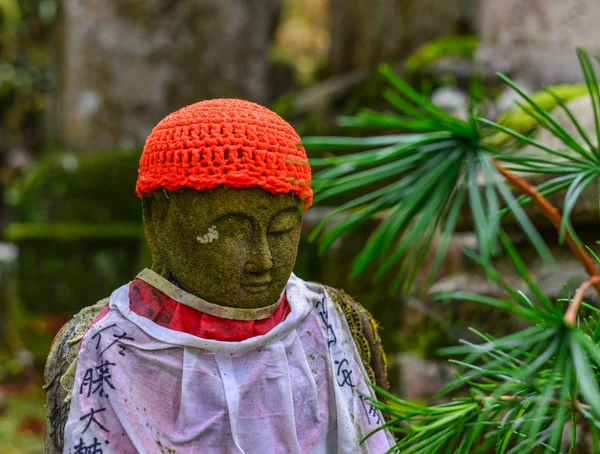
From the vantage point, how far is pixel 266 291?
1.43 m

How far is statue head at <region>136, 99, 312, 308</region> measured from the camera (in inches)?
53.5

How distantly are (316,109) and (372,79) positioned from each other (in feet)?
1.17

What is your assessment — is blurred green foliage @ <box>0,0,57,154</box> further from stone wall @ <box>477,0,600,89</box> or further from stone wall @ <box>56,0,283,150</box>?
stone wall @ <box>477,0,600,89</box>

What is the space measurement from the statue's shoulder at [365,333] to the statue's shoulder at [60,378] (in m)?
0.55

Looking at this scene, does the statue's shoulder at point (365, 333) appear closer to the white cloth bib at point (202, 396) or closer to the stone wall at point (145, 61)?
the white cloth bib at point (202, 396)

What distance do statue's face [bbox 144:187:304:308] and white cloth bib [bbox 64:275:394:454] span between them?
10cm

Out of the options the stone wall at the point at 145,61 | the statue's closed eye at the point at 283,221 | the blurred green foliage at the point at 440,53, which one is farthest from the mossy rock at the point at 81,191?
the statue's closed eye at the point at 283,221

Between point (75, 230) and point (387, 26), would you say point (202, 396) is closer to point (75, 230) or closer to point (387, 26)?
point (75, 230)

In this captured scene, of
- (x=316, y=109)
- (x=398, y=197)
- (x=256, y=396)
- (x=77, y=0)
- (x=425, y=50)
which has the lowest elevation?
(x=256, y=396)

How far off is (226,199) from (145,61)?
376 cm

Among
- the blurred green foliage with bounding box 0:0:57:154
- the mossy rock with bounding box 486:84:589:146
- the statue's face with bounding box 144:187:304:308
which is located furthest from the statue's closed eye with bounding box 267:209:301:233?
the blurred green foliage with bounding box 0:0:57:154

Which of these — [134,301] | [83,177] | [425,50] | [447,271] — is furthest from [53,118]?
[134,301]

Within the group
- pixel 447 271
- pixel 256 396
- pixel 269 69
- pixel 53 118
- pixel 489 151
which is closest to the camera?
pixel 489 151

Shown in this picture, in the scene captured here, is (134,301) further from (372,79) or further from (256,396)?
(372,79)
